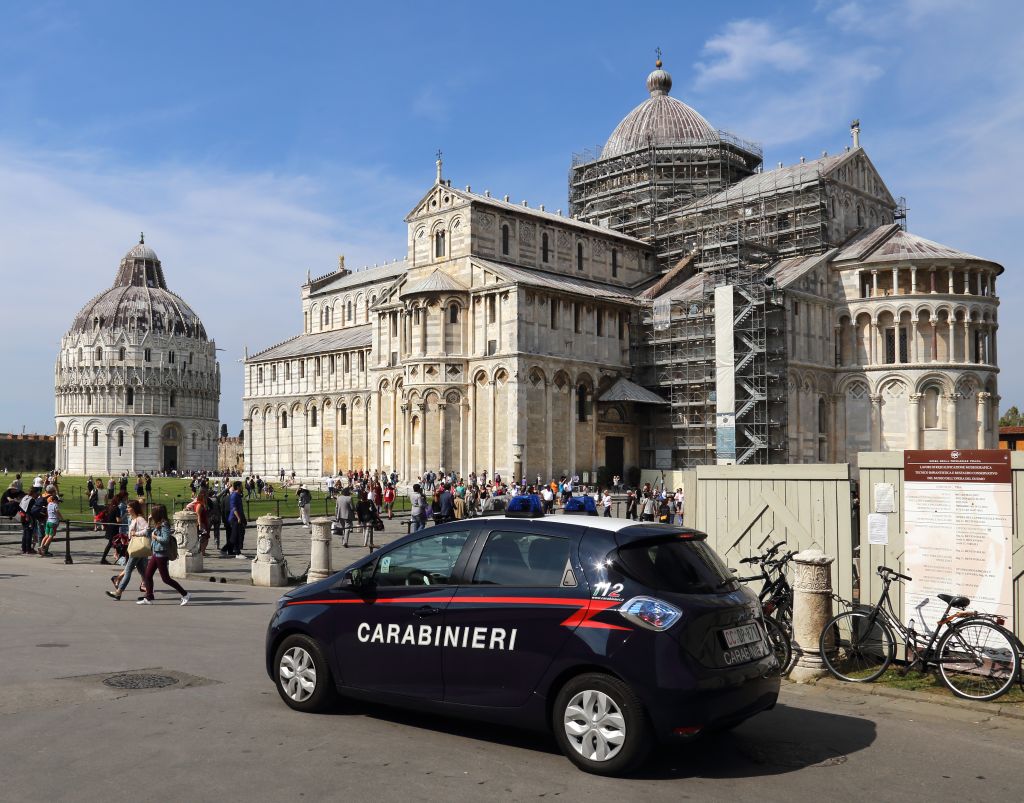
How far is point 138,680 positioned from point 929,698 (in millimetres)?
7488

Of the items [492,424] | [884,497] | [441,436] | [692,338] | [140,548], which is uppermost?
[692,338]

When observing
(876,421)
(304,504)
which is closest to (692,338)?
(876,421)

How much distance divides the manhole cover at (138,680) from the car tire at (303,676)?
5.08ft

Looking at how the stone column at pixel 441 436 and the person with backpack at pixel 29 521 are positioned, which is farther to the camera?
the stone column at pixel 441 436

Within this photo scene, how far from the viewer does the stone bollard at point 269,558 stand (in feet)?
56.6

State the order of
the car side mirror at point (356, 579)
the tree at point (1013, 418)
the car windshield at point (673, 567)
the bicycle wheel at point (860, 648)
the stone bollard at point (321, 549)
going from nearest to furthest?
the car windshield at point (673, 567), the car side mirror at point (356, 579), the bicycle wheel at point (860, 648), the stone bollard at point (321, 549), the tree at point (1013, 418)

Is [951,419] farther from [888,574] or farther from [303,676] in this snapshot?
[303,676]

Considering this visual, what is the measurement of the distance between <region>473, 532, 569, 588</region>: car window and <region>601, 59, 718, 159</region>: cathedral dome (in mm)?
57376

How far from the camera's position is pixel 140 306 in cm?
11888

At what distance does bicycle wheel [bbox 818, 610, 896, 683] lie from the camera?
30.9ft

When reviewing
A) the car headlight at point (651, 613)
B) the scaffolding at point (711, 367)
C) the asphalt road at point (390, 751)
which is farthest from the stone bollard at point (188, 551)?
the scaffolding at point (711, 367)

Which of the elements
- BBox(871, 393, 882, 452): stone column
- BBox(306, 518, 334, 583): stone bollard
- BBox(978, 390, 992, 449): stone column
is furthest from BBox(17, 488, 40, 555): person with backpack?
BBox(978, 390, 992, 449): stone column

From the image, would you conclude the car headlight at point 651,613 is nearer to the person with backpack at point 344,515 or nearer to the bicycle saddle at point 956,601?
the bicycle saddle at point 956,601

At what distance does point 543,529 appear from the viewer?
7098 mm
